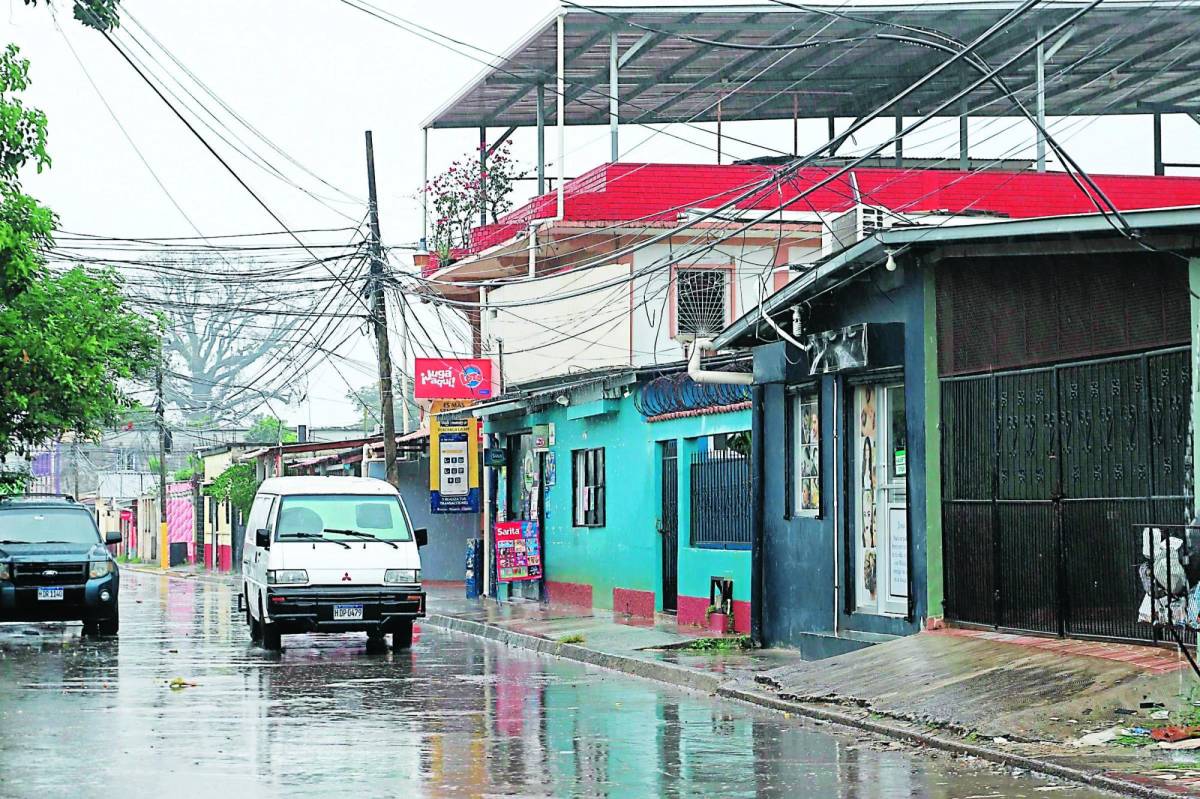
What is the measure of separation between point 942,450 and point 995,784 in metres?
6.54

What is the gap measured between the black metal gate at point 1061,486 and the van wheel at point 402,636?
306 inches

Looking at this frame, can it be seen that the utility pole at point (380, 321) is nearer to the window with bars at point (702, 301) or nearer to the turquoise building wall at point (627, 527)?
the turquoise building wall at point (627, 527)

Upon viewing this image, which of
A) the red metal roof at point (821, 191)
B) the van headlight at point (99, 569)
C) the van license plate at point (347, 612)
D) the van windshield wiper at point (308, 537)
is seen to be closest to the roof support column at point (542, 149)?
the red metal roof at point (821, 191)

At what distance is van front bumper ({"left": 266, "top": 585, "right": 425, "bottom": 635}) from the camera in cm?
2034

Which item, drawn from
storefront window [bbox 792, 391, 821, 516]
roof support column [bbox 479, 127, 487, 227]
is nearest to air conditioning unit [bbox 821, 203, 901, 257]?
storefront window [bbox 792, 391, 821, 516]

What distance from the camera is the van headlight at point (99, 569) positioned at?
76.2 ft

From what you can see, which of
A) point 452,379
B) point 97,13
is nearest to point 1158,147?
point 452,379

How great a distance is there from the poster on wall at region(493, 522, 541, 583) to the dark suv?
27.2 feet

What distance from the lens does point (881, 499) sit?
57.9 feet

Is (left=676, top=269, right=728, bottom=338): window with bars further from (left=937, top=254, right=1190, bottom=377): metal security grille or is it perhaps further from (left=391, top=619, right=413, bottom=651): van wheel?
(left=937, top=254, right=1190, bottom=377): metal security grille

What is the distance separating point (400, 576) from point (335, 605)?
91 centimetres

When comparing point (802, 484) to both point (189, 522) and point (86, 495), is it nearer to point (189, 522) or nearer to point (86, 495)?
point (189, 522)

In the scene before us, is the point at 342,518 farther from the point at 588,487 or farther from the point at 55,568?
the point at 588,487

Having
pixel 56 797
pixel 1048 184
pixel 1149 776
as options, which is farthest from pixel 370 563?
pixel 1048 184
